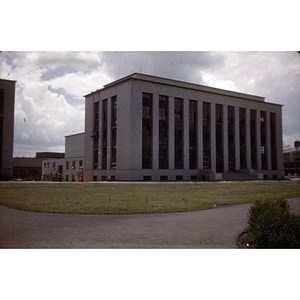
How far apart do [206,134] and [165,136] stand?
21.2 feet

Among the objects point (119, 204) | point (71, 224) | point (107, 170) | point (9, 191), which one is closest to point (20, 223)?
point (71, 224)

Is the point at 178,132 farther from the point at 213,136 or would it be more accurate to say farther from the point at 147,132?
the point at 147,132

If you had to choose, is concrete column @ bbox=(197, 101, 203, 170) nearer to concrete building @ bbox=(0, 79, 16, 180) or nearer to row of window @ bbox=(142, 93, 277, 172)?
row of window @ bbox=(142, 93, 277, 172)

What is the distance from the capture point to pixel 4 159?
405 inches

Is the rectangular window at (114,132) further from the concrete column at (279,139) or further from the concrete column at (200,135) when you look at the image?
the concrete column at (279,139)

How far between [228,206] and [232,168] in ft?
88.4

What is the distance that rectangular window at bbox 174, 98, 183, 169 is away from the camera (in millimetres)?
36688

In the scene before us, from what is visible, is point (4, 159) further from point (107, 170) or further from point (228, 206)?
point (107, 170)

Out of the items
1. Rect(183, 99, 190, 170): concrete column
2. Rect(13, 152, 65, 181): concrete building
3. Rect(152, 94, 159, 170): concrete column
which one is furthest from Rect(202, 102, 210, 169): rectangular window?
Rect(13, 152, 65, 181): concrete building

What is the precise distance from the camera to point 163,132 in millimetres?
35594

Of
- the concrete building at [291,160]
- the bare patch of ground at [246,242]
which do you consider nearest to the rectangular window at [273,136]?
the concrete building at [291,160]

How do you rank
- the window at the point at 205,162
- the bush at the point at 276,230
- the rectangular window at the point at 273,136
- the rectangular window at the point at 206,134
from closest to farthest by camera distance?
the bush at the point at 276,230 → the rectangular window at the point at 273,136 → the rectangular window at the point at 206,134 → the window at the point at 205,162

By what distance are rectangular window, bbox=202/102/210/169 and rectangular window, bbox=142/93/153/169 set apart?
8535mm

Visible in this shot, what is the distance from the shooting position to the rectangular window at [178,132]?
36688mm
